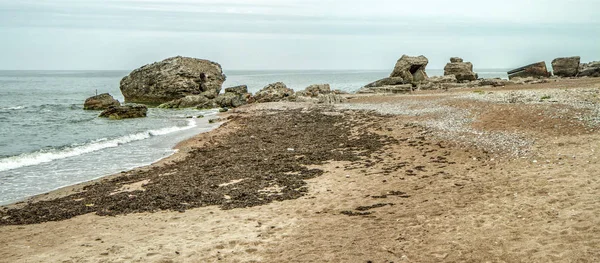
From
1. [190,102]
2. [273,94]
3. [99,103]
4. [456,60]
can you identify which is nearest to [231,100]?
[273,94]

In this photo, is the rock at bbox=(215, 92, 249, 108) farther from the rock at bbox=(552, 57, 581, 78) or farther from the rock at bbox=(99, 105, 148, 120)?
the rock at bbox=(552, 57, 581, 78)

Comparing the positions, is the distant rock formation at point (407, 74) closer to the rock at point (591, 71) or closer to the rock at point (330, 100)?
the rock at point (330, 100)

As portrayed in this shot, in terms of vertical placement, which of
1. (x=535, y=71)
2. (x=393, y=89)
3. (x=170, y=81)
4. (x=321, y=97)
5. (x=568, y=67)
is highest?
(x=568, y=67)

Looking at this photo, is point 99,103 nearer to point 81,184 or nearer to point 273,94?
point 273,94

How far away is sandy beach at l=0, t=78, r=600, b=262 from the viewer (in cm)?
859

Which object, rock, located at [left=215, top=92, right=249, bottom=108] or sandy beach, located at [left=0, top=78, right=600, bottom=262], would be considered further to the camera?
rock, located at [left=215, top=92, right=249, bottom=108]

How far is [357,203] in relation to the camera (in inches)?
470

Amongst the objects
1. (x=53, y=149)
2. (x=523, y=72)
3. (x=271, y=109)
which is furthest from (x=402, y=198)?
(x=523, y=72)

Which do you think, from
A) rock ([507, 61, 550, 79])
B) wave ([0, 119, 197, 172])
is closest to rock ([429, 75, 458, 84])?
rock ([507, 61, 550, 79])

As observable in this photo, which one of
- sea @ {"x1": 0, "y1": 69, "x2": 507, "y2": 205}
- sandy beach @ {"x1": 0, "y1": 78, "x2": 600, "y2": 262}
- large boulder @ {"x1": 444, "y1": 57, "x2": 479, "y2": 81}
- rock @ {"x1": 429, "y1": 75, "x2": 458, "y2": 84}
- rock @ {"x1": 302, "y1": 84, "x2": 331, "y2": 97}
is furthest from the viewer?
large boulder @ {"x1": 444, "y1": 57, "x2": 479, "y2": 81}

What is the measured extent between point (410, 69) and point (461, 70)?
813 cm

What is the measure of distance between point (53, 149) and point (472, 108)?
24.9 m

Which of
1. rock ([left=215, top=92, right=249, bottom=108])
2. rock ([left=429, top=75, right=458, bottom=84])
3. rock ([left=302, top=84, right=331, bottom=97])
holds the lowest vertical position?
rock ([left=215, top=92, right=249, bottom=108])

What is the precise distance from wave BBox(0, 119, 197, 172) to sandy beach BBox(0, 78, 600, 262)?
6.51 metres
